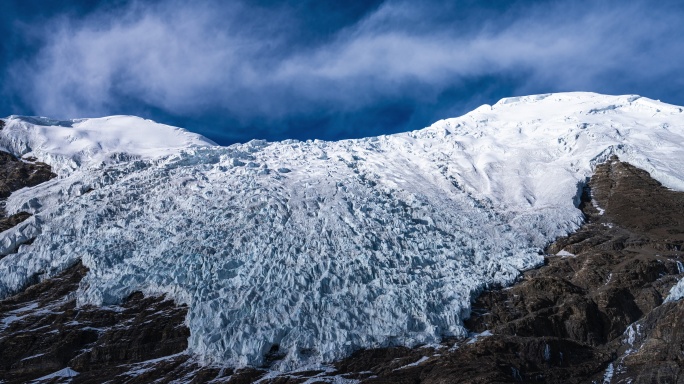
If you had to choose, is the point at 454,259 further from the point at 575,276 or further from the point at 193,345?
the point at 193,345

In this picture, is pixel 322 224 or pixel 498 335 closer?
pixel 498 335

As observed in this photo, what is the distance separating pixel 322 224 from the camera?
7150cm

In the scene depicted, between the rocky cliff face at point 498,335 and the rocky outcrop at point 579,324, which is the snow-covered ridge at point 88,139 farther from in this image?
the rocky outcrop at point 579,324

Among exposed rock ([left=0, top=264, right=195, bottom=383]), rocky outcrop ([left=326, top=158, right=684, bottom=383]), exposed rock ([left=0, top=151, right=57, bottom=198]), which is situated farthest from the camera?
exposed rock ([left=0, top=151, right=57, bottom=198])

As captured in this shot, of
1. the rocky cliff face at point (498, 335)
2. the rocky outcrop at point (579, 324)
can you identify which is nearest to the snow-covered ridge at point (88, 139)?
the rocky cliff face at point (498, 335)

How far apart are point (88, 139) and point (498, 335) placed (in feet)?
241

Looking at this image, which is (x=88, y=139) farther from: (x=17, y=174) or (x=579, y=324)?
(x=579, y=324)

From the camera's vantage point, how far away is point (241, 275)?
62750mm

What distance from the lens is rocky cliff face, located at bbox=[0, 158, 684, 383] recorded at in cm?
5231

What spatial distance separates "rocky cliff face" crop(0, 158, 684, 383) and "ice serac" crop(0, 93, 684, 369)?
2.07 metres

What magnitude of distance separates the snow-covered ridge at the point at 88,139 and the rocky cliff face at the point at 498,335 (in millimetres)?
31697

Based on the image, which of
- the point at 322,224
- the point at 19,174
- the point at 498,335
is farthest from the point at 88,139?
the point at 498,335

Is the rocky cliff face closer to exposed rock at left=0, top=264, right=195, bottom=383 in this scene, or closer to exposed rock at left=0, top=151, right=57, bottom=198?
exposed rock at left=0, top=264, right=195, bottom=383

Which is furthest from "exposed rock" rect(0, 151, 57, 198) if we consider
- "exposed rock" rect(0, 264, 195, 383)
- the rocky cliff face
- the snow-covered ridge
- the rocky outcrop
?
the rocky outcrop
